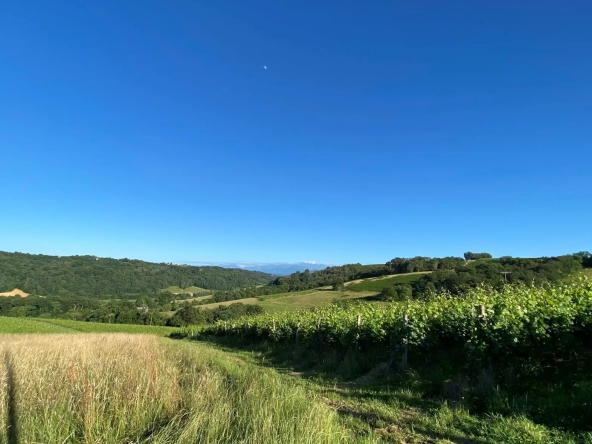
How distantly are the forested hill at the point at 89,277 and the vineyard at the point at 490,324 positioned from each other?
133 m

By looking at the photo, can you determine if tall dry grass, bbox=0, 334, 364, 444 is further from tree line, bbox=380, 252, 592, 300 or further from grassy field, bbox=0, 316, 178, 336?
grassy field, bbox=0, 316, 178, 336

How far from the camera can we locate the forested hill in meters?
126

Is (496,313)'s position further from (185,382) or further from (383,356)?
(185,382)

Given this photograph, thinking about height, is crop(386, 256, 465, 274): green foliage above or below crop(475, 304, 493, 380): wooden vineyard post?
above

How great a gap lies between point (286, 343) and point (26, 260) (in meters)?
180

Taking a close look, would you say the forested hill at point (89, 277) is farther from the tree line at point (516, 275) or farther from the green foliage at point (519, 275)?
the green foliage at point (519, 275)

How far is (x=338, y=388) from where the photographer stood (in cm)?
863

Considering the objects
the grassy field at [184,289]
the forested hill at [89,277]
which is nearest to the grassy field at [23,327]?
the forested hill at [89,277]

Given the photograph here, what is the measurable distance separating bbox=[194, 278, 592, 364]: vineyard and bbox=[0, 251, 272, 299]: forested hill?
133481 millimetres

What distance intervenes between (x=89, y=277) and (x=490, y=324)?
17230 centimetres

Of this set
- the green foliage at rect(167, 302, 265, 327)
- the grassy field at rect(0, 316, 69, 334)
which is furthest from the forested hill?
the grassy field at rect(0, 316, 69, 334)

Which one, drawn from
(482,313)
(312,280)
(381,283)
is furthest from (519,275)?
(312,280)

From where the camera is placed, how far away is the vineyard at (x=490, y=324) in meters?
7.30

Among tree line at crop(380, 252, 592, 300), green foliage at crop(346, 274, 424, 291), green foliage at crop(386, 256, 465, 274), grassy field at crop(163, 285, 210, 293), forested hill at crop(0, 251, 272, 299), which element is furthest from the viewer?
grassy field at crop(163, 285, 210, 293)
